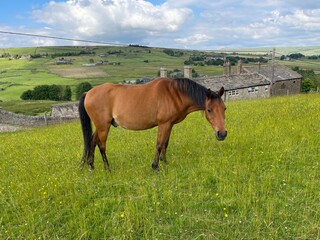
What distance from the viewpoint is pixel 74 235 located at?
400cm

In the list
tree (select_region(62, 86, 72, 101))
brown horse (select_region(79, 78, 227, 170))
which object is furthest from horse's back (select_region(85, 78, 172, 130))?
tree (select_region(62, 86, 72, 101))

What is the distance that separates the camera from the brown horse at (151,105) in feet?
20.3

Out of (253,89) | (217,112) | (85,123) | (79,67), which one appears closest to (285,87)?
(253,89)

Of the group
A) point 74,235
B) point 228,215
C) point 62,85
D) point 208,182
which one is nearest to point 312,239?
point 228,215

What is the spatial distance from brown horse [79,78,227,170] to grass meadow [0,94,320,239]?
3.16 ft

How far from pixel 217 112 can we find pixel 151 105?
5.31 ft

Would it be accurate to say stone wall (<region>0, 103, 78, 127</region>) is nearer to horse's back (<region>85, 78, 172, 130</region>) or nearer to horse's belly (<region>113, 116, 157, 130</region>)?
horse's back (<region>85, 78, 172, 130</region>)

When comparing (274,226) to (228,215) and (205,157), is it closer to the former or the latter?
(228,215)

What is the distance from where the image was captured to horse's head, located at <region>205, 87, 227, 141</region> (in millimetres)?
5684

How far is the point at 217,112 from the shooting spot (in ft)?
18.9

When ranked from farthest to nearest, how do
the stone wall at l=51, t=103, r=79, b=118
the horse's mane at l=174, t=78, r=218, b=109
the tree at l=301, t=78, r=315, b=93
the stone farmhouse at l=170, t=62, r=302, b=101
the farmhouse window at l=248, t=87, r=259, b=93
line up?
the tree at l=301, t=78, r=315, b=93 → the farmhouse window at l=248, t=87, r=259, b=93 → the stone farmhouse at l=170, t=62, r=302, b=101 → the stone wall at l=51, t=103, r=79, b=118 → the horse's mane at l=174, t=78, r=218, b=109

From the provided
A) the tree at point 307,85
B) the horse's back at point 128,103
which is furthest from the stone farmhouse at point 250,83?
the horse's back at point 128,103

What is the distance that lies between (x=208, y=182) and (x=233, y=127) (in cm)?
515

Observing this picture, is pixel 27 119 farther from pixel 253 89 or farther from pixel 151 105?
pixel 253 89
